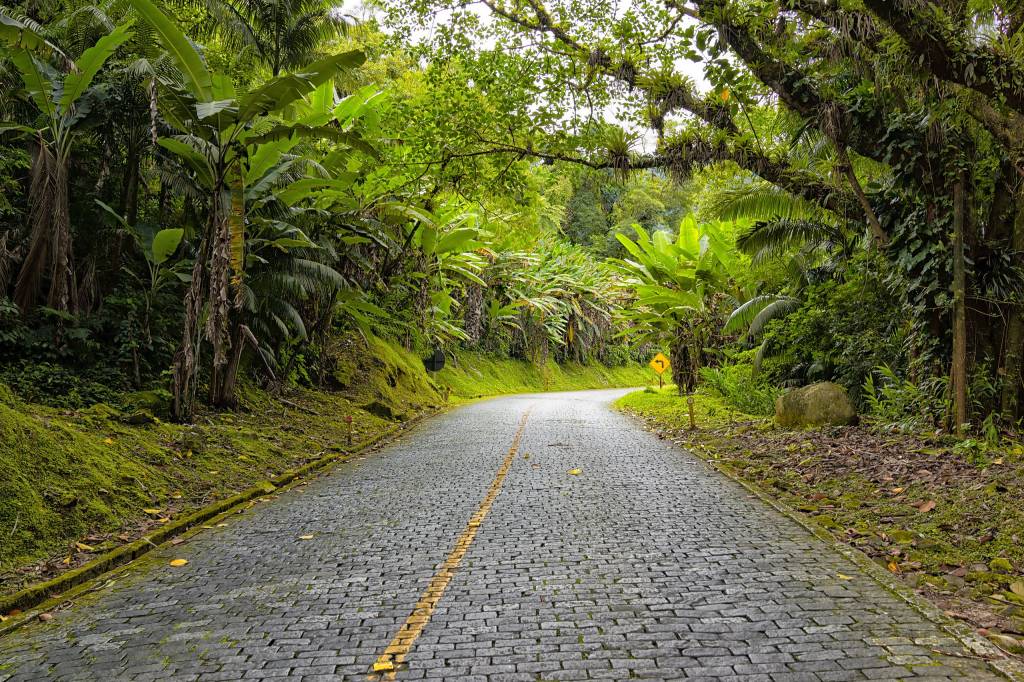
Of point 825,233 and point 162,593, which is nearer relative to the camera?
point 162,593

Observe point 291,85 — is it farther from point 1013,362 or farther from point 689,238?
point 689,238

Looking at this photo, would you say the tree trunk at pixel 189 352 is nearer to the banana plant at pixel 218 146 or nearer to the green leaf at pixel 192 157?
the banana plant at pixel 218 146

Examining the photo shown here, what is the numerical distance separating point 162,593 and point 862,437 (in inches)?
362

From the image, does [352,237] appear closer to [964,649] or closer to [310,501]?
[310,501]

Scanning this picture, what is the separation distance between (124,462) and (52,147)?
5156 millimetres

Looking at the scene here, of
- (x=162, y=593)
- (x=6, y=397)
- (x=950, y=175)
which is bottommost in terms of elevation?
(x=162, y=593)

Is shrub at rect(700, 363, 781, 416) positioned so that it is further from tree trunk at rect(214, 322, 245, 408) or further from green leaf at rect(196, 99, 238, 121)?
green leaf at rect(196, 99, 238, 121)

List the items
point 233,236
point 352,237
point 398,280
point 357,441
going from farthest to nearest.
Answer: point 398,280
point 352,237
point 357,441
point 233,236

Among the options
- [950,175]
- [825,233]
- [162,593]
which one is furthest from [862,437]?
[162,593]

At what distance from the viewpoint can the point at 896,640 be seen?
3678 millimetres

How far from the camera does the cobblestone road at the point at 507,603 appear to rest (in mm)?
3465

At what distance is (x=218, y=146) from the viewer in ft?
Result: 32.2

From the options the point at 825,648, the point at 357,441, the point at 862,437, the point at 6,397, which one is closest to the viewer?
the point at 825,648

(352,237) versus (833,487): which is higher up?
(352,237)
